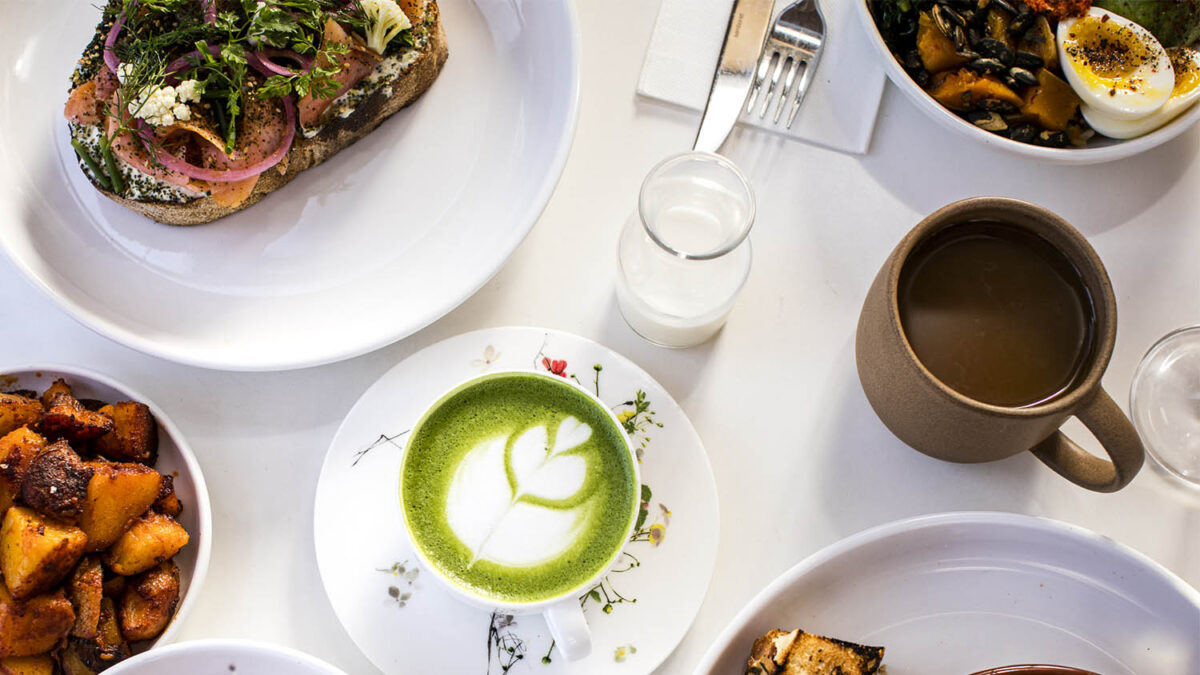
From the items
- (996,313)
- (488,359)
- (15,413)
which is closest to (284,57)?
(488,359)

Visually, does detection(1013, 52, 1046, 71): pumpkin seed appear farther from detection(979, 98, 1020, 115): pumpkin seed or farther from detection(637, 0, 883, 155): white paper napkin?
detection(637, 0, 883, 155): white paper napkin

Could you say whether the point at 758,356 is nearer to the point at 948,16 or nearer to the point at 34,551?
the point at 948,16

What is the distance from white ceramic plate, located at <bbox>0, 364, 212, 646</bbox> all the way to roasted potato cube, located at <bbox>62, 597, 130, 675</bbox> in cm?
5

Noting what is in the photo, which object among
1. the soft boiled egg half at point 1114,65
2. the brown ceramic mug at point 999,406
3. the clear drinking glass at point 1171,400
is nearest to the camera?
the brown ceramic mug at point 999,406

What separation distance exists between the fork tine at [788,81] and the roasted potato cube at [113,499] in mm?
1141

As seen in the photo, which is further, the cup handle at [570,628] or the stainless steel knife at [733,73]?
the stainless steel knife at [733,73]

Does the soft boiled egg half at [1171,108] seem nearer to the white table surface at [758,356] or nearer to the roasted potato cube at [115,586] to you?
the white table surface at [758,356]

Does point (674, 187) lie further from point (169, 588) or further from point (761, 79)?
point (169, 588)

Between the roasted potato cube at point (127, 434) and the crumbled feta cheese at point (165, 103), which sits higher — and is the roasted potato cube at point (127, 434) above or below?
below

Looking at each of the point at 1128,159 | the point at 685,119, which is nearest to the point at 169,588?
the point at 685,119

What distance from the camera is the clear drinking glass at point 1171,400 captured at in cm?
157

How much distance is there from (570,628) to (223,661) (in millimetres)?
536

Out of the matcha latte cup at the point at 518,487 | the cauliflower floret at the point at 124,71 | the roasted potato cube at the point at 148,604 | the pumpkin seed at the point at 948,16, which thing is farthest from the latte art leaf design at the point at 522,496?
the pumpkin seed at the point at 948,16

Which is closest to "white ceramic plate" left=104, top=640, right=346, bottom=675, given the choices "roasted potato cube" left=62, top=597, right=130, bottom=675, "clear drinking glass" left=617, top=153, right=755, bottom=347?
"roasted potato cube" left=62, top=597, right=130, bottom=675
